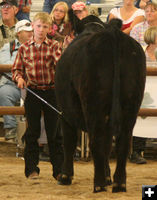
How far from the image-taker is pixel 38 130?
19.7 feet

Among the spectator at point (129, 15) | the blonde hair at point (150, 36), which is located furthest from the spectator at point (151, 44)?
the spectator at point (129, 15)

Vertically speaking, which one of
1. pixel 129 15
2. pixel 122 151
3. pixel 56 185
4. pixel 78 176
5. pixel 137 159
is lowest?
pixel 137 159

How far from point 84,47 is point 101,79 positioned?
0.35 meters

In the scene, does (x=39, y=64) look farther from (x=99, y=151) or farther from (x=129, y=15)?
(x=129, y=15)

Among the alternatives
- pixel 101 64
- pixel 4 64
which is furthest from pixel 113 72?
pixel 4 64

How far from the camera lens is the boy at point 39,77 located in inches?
232

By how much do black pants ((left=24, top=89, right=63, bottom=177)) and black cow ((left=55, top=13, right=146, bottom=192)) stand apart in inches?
34.1

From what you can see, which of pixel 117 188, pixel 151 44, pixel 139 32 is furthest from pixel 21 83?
pixel 139 32

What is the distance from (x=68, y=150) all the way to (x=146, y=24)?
3627mm

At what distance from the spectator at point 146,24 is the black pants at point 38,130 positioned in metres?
2.90

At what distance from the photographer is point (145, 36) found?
7863 mm

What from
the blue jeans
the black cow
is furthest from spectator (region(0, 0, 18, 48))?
the black cow

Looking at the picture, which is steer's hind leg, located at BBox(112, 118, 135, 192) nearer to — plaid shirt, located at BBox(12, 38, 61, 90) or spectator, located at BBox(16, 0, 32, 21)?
plaid shirt, located at BBox(12, 38, 61, 90)

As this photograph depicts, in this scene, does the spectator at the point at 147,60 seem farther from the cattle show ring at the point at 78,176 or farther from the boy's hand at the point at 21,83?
the boy's hand at the point at 21,83
